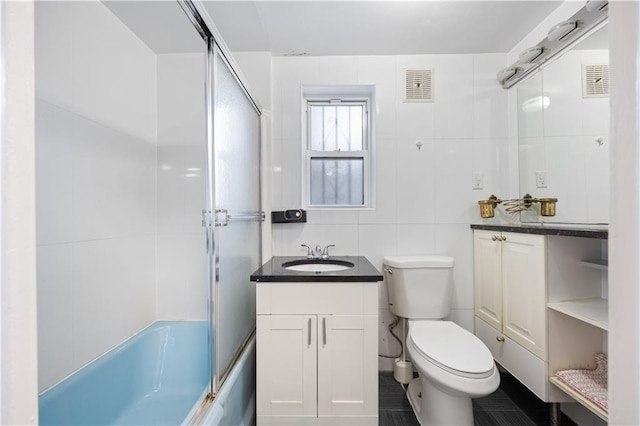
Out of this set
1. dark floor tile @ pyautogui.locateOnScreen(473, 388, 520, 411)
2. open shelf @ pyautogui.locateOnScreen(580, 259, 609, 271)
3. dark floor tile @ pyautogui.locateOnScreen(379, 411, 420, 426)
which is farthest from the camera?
dark floor tile @ pyautogui.locateOnScreen(473, 388, 520, 411)

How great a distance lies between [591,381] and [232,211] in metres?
1.76

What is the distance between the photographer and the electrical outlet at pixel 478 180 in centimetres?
206

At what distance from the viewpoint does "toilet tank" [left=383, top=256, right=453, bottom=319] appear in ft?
5.94

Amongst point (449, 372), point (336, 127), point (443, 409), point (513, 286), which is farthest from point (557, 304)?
point (336, 127)

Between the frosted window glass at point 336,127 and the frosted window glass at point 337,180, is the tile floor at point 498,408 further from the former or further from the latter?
the frosted window glass at point 336,127

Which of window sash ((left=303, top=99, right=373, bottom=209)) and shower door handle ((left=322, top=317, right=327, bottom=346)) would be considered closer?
shower door handle ((left=322, top=317, right=327, bottom=346))

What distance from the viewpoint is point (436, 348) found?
55.2 inches

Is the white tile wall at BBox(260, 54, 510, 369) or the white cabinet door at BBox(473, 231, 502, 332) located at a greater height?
the white tile wall at BBox(260, 54, 510, 369)

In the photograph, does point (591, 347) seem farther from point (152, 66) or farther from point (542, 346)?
point (152, 66)

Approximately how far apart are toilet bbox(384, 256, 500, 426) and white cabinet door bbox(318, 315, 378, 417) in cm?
24

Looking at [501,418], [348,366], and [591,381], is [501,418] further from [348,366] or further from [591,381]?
[348,366]

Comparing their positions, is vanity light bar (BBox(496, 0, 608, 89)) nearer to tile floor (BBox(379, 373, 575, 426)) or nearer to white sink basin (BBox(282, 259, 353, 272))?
white sink basin (BBox(282, 259, 353, 272))

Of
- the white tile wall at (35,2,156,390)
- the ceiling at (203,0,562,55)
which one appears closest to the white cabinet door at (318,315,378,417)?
the white tile wall at (35,2,156,390)

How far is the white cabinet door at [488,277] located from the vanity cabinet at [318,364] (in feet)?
2.78
